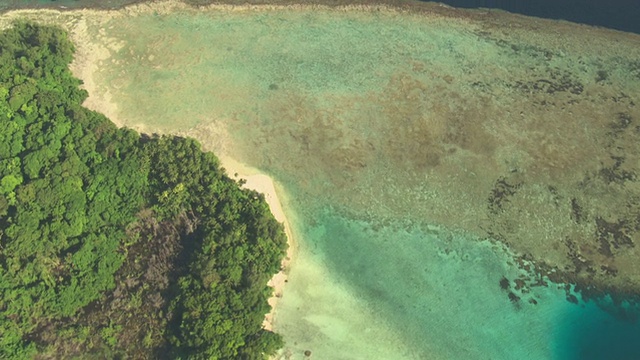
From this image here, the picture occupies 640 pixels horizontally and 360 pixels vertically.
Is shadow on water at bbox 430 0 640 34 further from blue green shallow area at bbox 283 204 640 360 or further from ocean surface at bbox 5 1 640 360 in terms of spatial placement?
blue green shallow area at bbox 283 204 640 360

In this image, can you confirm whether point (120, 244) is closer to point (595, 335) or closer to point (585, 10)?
point (595, 335)

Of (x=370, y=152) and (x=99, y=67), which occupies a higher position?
(x=99, y=67)

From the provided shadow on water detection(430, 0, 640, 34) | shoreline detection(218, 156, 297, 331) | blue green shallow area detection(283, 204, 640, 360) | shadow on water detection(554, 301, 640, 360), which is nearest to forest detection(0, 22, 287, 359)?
shoreline detection(218, 156, 297, 331)

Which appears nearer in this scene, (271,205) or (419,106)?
(271,205)

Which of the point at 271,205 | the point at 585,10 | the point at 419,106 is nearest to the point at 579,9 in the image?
the point at 585,10

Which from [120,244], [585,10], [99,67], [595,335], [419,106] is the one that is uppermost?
[585,10]

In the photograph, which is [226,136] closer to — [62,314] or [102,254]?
[102,254]

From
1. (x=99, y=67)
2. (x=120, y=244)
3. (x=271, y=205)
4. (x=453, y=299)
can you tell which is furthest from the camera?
(x=99, y=67)

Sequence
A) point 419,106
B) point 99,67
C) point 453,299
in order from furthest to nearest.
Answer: point 99,67 → point 419,106 → point 453,299

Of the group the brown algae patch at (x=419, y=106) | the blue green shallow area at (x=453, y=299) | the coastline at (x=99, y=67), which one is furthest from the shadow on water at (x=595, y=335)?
the coastline at (x=99, y=67)
